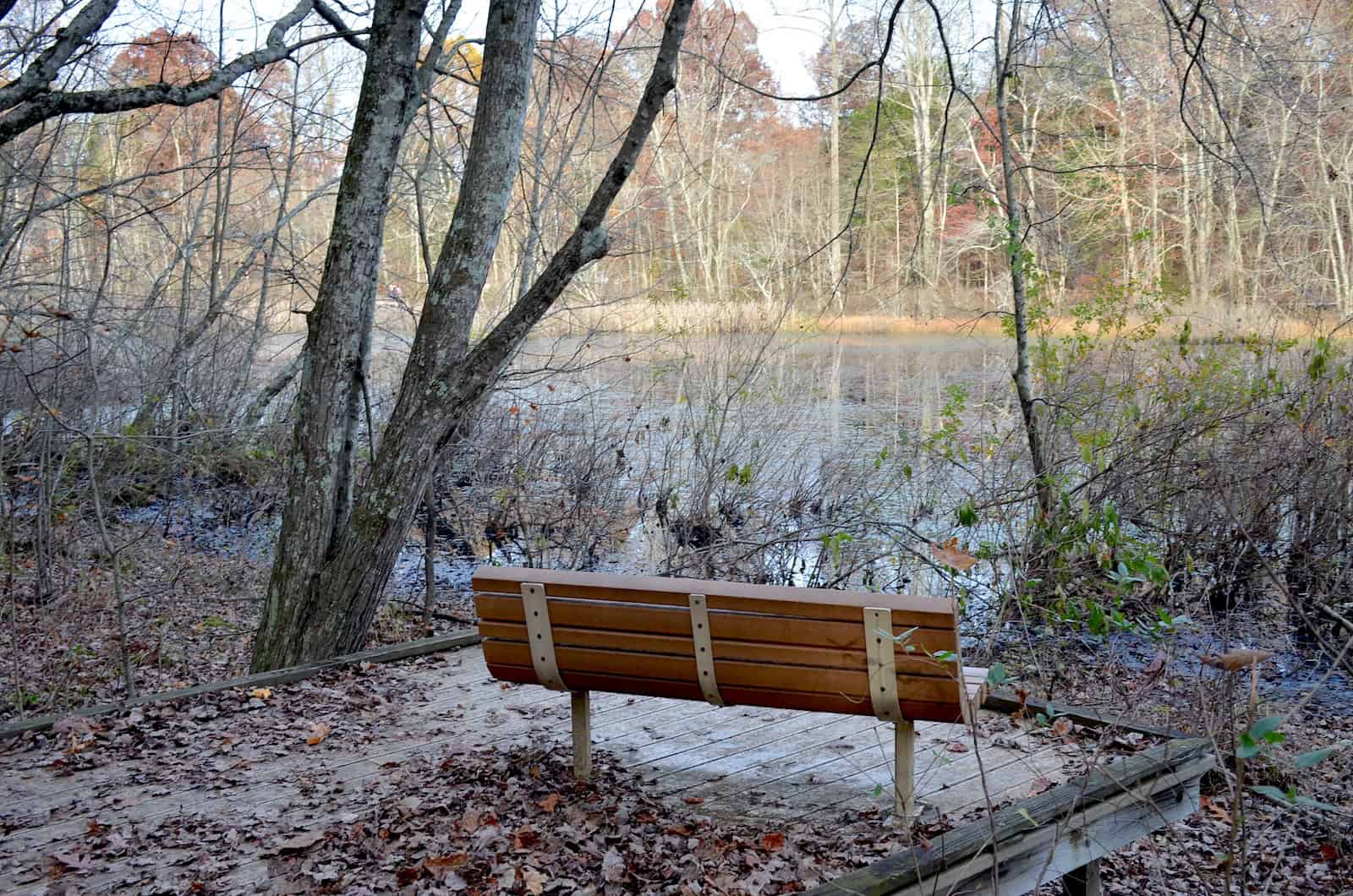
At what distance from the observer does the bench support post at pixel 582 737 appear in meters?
3.67

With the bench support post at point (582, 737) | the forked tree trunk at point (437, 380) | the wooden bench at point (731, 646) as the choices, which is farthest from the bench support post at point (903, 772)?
the forked tree trunk at point (437, 380)

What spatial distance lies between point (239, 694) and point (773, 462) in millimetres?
6510

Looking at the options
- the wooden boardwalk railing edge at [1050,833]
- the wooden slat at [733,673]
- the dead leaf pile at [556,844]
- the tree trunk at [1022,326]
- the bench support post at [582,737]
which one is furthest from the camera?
the tree trunk at [1022,326]

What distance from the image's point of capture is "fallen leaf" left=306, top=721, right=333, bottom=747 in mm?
4051

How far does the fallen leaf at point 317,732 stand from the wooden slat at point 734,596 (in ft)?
3.43

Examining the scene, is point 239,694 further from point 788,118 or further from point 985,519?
point 788,118

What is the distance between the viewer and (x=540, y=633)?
3.52 meters

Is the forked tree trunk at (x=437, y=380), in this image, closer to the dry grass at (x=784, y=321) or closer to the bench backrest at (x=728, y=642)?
the bench backrest at (x=728, y=642)

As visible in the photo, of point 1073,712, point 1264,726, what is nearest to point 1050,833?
point 1073,712

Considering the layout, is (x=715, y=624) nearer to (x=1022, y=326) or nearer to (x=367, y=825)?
(x=367, y=825)

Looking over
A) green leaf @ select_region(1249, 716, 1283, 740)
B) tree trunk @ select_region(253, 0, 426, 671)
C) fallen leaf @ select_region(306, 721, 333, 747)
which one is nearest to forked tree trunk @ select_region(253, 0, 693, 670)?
tree trunk @ select_region(253, 0, 426, 671)

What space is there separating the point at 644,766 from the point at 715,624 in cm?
84

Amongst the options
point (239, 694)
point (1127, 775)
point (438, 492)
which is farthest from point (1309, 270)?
point (239, 694)

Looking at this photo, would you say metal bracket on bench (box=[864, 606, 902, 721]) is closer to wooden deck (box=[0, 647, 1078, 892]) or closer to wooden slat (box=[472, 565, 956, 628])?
wooden slat (box=[472, 565, 956, 628])
